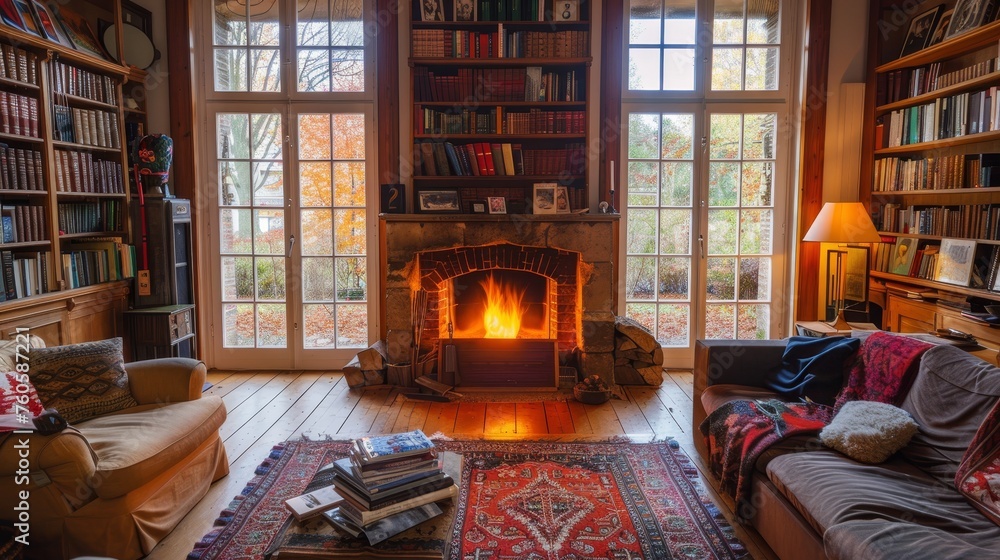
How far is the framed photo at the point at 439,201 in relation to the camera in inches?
191

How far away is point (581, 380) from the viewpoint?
4.81 meters

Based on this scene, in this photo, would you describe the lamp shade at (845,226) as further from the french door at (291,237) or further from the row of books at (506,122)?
the french door at (291,237)

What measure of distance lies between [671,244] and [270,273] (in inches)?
130

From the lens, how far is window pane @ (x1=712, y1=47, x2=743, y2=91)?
16.6ft

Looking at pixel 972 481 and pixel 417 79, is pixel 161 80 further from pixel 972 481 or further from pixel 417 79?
pixel 972 481

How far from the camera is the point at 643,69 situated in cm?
506

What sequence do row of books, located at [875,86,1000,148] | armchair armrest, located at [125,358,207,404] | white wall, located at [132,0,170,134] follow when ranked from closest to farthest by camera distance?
armchair armrest, located at [125,358,207,404], row of books, located at [875,86,1000,148], white wall, located at [132,0,170,134]

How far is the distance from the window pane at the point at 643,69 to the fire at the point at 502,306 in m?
1.89

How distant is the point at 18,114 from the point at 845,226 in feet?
17.1

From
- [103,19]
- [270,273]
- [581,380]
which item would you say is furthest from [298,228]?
[581,380]

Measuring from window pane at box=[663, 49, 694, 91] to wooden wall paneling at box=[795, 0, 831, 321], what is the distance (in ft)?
2.90

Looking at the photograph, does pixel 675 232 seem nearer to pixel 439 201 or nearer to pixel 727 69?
pixel 727 69

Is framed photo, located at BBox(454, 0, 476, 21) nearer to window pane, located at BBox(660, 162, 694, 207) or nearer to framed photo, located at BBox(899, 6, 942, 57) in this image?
window pane, located at BBox(660, 162, 694, 207)

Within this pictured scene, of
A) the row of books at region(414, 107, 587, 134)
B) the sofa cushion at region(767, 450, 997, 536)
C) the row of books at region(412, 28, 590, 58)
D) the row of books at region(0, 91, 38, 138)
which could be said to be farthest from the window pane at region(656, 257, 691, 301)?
the row of books at region(0, 91, 38, 138)
